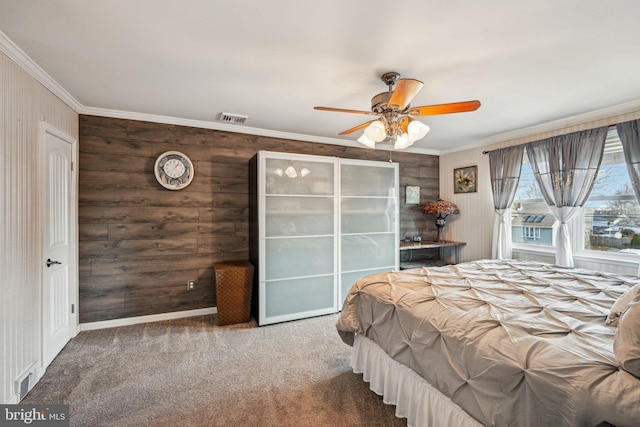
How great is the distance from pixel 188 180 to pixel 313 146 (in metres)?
1.83

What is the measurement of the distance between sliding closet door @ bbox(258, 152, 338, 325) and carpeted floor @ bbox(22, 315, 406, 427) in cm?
44

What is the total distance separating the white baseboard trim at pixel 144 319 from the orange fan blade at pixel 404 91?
325 centimetres

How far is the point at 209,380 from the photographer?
91.3 inches

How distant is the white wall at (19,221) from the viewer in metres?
1.90

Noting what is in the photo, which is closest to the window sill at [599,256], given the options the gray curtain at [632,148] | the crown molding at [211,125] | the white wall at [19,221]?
the gray curtain at [632,148]

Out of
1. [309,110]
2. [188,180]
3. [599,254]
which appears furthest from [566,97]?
[188,180]

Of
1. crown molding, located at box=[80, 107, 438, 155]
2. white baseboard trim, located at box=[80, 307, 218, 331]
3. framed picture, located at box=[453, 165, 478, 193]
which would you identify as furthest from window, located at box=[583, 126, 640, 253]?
white baseboard trim, located at box=[80, 307, 218, 331]

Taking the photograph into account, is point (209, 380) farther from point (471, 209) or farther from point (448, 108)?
point (471, 209)

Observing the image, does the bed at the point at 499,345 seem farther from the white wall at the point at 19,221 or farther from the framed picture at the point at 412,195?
the framed picture at the point at 412,195

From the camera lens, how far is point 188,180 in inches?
140

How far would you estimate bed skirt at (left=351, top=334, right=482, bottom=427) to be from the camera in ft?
4.88

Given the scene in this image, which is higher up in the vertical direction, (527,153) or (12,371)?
(527,153)

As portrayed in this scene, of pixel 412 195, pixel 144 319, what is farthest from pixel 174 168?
pixel 412 195

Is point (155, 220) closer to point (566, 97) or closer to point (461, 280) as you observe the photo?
point (461, 280)
